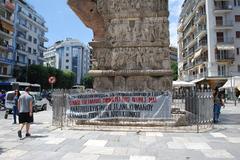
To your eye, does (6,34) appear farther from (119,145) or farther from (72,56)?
(72,56)

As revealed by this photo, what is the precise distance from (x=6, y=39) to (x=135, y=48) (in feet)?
152

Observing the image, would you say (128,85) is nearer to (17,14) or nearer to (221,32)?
(221,32)

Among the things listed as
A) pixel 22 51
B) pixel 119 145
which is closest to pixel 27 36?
pixel 22 51

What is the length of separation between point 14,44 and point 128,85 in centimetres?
4996

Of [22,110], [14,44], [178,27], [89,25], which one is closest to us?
[22,110]

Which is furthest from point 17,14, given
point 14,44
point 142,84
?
point 142,84

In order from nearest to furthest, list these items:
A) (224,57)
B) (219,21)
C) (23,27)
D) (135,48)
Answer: (135,48) < (224,57) < (219,21) < (23,27)

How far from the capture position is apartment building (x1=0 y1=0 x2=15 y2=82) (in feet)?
169

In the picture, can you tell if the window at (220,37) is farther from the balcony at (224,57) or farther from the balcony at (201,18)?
the balcony at (201,18)

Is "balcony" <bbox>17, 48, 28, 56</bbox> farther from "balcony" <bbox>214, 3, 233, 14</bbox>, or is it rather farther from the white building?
the white building

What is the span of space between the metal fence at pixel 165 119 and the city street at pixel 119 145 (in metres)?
0.94

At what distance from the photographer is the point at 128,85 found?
13320mm

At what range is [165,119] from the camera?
35.8 ft

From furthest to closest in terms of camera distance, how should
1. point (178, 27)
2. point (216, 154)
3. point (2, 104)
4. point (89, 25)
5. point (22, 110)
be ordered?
point (178, 27)
point (2, 104)
point (89, 25)
point (22, 110)
point (216, 154)
